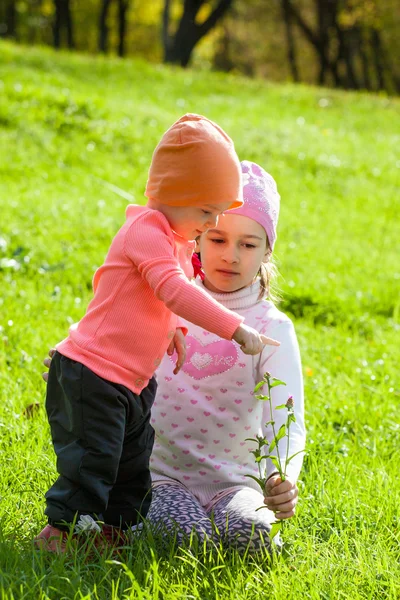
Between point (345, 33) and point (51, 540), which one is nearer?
point (51, 540)

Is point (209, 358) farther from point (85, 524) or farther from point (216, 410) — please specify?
point (85, 524)

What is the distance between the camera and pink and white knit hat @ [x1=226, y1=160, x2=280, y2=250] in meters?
3.29

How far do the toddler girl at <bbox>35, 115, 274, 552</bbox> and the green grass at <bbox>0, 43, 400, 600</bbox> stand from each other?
10.4 inches

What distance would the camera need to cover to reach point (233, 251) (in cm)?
327

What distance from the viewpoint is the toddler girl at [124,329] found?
264 centimetres

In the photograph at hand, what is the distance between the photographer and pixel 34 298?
223 inches

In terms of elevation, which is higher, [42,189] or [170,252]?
[170,252]

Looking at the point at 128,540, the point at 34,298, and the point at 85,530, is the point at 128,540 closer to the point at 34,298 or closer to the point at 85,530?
the point at 85,530

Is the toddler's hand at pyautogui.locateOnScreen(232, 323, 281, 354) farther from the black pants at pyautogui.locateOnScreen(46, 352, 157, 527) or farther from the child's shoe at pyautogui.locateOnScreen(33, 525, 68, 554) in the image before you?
the child's shoe at pyautogui.locateOnScreen(33, 525, 68, 554)

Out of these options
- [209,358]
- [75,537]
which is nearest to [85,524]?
[75,537]

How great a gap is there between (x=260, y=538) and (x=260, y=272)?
1163 mm

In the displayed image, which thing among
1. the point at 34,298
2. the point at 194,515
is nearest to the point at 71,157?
the point at 34,298

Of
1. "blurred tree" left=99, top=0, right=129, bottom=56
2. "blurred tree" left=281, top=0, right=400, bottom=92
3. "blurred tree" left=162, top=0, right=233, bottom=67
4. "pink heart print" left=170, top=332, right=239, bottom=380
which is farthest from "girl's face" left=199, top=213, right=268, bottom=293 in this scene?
"blurred tree" left=99, top=0, right=129, bottom=56

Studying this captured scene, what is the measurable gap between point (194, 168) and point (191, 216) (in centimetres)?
17
